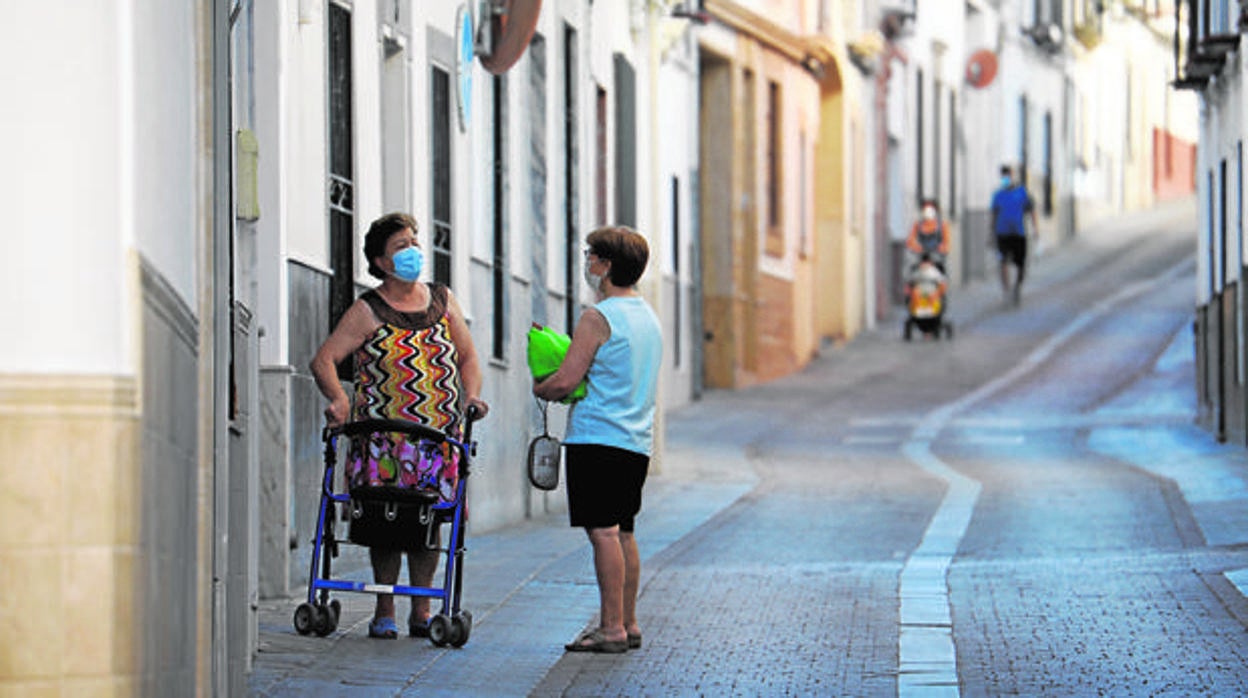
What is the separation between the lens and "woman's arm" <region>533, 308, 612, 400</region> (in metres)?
9.80

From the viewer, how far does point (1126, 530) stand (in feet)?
50.2

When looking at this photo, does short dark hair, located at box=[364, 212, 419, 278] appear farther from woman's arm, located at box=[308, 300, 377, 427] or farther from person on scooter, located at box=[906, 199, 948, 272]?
person on scooter, located at box=[906, 199, 948, 272]

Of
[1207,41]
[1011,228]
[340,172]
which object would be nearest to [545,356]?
[340,172]

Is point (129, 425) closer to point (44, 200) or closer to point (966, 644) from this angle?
point (44, 200)

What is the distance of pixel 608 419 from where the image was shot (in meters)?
9.81

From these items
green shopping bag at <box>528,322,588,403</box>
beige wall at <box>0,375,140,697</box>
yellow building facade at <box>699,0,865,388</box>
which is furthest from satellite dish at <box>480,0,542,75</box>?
yellow building facade at <box>699,0,865,388</box>

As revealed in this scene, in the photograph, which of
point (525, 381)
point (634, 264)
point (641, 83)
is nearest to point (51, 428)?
point (634, 264)

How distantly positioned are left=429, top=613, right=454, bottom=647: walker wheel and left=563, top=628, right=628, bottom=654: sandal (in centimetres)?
45

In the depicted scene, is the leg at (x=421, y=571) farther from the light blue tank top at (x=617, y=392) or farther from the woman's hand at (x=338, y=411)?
the light blue tank top at (x=617, y=392)

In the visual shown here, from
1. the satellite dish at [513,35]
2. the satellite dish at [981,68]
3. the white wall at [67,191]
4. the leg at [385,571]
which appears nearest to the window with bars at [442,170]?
the satellite dish at [513,35]

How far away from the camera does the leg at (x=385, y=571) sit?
33.0 ft

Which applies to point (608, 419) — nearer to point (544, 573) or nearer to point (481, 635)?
point (481, 635)

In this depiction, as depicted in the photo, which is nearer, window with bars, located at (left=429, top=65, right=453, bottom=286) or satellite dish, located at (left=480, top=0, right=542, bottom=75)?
satellite dish, located at (left=480, top=0, right=542, bottom=75)

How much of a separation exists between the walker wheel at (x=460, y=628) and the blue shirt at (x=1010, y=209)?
33062mm
